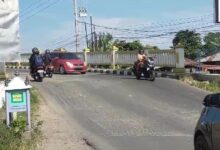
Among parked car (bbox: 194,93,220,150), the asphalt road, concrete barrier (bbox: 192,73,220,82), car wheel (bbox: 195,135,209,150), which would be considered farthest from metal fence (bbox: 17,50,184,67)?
parked car (bbox: 194,93,220,150)

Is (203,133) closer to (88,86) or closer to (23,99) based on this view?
(23,99)

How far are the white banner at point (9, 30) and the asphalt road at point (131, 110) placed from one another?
2.50m

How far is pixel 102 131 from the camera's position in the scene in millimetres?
13211

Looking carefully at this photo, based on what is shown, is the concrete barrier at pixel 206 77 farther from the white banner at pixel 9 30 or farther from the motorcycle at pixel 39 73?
the white banner at pixel 9 30

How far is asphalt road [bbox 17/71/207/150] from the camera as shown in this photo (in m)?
11.9

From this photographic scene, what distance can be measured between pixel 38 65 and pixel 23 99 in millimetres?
15242

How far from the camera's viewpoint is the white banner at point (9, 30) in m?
11.0

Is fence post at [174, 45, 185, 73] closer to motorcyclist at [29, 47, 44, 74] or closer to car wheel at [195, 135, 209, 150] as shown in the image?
motorcyclist at [29, 47, 44, 74]

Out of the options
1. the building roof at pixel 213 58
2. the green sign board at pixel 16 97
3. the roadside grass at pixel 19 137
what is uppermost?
the building roof at pixel 213 58

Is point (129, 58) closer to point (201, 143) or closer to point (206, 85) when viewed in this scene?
point (206, 85)

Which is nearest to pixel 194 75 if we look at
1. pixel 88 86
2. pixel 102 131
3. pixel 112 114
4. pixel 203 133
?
pixel 88 86

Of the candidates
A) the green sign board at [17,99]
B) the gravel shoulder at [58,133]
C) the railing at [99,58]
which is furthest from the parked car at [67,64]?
the green sign board at [17,99]

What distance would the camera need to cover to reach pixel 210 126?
7.59 m

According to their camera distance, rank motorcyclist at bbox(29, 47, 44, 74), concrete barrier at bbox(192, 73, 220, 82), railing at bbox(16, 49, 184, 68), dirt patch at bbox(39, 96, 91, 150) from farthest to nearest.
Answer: railing at bbox(16, 49, 184, 68)
motorcyclist at bbox(29, 47, 44, 74)
concrete barrier at bbox(192, 73, 220, 82)
dirt patch at bbox(39, 96, 91, 150)
